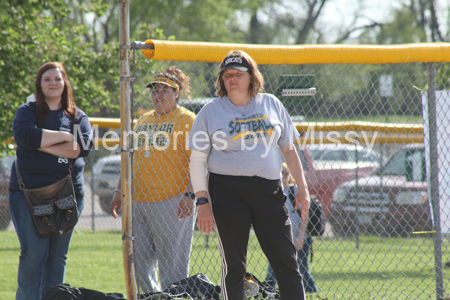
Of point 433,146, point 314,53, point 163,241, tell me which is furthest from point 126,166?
point 433,146

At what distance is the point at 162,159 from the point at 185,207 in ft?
1.35

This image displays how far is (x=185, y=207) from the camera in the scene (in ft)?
11.4

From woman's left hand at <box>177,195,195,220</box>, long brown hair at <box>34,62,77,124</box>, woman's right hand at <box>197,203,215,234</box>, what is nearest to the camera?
woman's right hand at <box>197,203,215,234</box>

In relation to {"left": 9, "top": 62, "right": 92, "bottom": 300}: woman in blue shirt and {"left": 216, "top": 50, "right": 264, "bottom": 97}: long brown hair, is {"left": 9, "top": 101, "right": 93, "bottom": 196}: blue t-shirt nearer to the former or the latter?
{"left": 9, "top": 62, "right": 92, "bottom": 300}: woman in blue shirt

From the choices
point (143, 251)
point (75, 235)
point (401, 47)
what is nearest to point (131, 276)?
point (143, 251)

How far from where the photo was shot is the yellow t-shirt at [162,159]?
3482mm

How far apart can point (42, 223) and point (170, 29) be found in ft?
74.5

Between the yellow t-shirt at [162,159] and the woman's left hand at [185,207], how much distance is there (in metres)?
0.10

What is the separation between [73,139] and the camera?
3.09 metres

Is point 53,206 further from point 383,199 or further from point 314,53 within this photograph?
point 383,199

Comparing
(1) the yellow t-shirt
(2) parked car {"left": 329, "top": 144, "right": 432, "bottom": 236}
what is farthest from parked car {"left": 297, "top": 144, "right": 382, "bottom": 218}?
(1) the yellow t-shirt

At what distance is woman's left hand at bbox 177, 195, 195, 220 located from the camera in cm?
345

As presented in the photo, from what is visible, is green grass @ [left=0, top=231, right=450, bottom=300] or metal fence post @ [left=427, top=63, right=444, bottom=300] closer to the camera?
metal fence post @ [left=427, top=63, right=444, bottom=300]

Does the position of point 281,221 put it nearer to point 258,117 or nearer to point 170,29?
point 258,117
